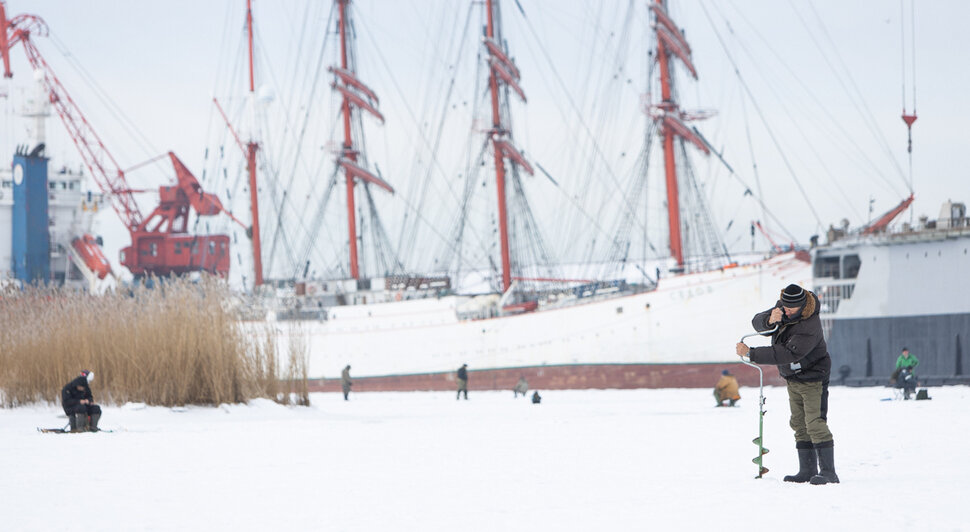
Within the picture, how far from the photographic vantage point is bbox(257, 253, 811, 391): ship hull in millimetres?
39688

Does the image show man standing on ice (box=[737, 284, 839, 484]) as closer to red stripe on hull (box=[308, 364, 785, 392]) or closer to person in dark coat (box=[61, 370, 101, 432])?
person in dark coat (box=[61, 370, 101, 432])

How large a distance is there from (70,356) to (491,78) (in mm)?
32345

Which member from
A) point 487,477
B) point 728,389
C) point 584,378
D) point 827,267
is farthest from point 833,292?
point 487,477

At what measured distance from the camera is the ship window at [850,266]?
3709 centimetres

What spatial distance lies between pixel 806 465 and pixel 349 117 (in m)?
49.9

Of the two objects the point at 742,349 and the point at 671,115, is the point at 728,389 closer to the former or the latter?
the point at 742,349

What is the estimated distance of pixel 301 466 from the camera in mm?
11336

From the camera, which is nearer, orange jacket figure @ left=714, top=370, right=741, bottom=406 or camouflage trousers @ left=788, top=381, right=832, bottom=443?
camouflage trousers @ left=788, top=381, right=832, bottom=443

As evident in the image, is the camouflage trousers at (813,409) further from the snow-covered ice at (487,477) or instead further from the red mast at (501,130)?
the red mast at (501,130)

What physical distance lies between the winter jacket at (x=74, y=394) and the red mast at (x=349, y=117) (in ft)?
128

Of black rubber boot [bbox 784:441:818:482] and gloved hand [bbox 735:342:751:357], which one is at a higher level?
gloved hand [bbox 735:342:751:357]

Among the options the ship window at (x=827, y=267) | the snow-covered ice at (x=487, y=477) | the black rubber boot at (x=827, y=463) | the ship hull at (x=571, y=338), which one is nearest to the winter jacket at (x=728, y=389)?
the snow-covered ice at (x=487, y=477)

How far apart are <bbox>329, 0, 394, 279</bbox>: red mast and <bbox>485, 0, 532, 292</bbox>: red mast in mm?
6903

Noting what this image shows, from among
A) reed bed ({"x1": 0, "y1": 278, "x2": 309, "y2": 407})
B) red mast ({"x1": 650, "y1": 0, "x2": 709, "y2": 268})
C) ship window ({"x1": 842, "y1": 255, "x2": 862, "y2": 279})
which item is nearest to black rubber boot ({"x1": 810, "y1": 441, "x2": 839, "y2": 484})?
reed bed ({"x1": 0, "y1": 278, "x2": 309, "y2": 407})
